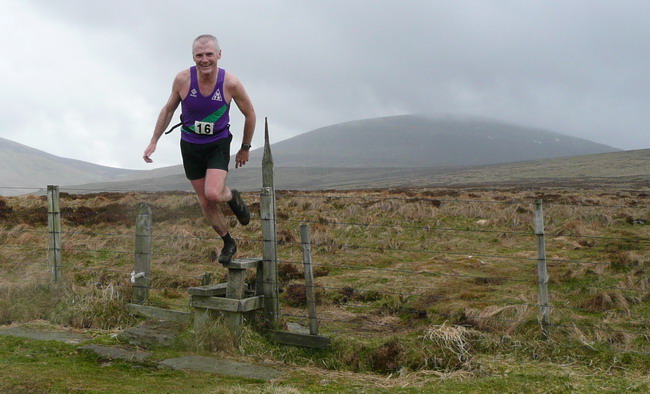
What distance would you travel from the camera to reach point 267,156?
6043mm

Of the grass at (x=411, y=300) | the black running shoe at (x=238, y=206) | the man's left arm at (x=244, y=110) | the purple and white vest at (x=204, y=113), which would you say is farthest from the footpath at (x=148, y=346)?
the purple and white vest at (x=204, y=113)

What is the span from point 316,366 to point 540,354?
7.10 ft

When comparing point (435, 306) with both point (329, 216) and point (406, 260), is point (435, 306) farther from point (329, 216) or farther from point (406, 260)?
point (329, 216)

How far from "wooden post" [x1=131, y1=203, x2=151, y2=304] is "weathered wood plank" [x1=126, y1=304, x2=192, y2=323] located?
6.2 inches

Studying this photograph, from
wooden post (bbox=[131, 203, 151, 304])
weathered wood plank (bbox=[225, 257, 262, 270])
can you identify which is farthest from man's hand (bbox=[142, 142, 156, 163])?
wooden post (bbox=[131, 203, 151, 304])

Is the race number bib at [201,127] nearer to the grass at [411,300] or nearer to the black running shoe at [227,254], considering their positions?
the black running shoe at [227,254]

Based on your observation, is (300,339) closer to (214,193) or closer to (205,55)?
(214,193)

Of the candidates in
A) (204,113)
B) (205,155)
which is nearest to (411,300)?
(205,155)

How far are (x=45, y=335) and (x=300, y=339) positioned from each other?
2716 millimetres

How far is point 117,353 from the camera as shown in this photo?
5.41 m

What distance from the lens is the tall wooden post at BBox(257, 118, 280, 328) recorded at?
6.07m

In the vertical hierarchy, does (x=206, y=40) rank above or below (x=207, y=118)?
above

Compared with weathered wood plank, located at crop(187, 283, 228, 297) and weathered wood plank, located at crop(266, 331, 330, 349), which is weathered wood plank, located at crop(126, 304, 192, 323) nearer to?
weathered wood plank, located at crop(187, 283, 228, 297)

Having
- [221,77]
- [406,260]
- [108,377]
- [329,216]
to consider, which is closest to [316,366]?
[108,377]
